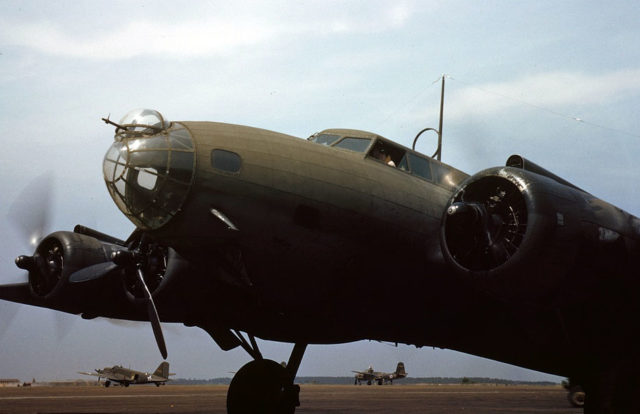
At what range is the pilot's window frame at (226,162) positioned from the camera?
362 inches

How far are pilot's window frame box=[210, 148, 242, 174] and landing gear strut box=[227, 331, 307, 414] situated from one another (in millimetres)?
4887

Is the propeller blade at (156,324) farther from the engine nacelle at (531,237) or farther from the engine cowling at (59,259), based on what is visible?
the engine nacelle at (531,237)

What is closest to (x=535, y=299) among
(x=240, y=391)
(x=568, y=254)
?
(x=568, y=254)

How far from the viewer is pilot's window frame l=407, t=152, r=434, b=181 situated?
11.8 metres

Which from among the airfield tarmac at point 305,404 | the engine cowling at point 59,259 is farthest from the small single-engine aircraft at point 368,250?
the airfield tarmac at point 305,404

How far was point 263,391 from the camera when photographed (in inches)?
504

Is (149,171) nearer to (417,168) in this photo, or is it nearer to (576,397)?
(417,168)

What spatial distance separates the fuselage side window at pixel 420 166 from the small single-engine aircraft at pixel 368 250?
3 centimetres

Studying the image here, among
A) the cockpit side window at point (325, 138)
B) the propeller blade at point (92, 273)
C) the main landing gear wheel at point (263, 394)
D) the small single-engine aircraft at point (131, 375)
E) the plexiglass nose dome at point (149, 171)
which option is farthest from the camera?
the small single-engine aircraft at point (131, 375)

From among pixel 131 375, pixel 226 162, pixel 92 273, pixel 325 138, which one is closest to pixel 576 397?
pixel 325 138

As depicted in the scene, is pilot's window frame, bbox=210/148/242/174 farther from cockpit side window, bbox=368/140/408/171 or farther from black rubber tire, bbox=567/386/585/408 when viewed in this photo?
black rubber tire, bbox=567/386/585/408

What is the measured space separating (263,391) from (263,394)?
0.26 feet

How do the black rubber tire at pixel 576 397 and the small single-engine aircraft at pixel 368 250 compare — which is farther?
the black rubber tire at pixel 576 397

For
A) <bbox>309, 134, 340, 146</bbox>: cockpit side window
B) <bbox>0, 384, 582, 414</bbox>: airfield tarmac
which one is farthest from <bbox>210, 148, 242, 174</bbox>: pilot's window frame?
<bbox>0, 384, 582, 414</bbox>: airfield tarmac
